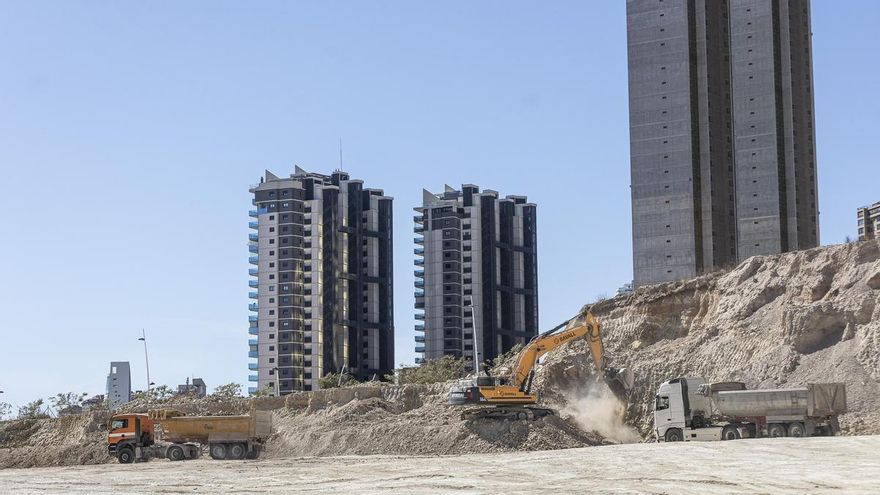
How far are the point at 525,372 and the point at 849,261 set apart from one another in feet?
56.1

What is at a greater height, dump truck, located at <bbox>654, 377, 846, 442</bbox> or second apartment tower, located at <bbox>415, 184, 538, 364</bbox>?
second apartment tower, located at <bbox>415, 184, 538, 364</bbox>

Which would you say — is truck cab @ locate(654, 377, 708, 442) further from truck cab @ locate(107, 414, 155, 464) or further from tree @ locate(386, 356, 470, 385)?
tree @ locate(386, 356, 470, 385)

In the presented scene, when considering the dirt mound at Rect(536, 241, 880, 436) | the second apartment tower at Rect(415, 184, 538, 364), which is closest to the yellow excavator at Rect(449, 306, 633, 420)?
the dirt mound at Rect(536, 241, 880, 436)

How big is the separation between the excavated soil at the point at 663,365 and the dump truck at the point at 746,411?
3513mm

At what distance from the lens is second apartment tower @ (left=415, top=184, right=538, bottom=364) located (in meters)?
188

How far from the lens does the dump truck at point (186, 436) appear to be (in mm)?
59031

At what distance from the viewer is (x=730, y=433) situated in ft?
169

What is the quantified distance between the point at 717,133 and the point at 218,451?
89801 millimetres

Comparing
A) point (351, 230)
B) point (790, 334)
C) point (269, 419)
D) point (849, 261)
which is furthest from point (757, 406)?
point (351, 230)

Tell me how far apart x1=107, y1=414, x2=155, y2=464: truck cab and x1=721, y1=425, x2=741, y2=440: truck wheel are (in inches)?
1089

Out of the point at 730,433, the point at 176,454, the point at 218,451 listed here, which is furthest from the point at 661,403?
the point at 176,454

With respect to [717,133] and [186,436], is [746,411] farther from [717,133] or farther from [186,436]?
[717,133]

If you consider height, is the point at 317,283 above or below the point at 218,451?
above

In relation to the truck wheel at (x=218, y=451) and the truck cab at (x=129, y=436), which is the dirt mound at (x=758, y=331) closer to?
the truck wheel at (x=218, y=451)
